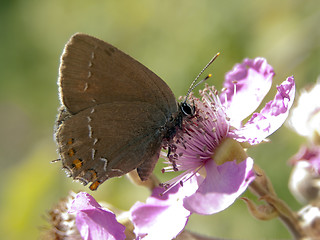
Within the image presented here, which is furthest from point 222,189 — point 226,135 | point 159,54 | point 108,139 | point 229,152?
point 159,54

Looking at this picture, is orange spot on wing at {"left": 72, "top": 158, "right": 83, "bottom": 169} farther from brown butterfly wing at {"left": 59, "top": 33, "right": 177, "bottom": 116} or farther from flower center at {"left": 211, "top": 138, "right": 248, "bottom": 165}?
flower center at {"left": 211, "top": 138, "right": 248, "bottom": 165}

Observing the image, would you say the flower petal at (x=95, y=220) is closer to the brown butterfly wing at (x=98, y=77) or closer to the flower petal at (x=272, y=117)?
the brown butterfly wing at (x=98, y=77)

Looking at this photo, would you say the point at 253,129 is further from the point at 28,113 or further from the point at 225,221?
the point at 28,113

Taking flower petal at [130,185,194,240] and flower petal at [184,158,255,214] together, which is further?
flower petal at [130,185,194,240]

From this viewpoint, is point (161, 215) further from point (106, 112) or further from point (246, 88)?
point (246, 88)

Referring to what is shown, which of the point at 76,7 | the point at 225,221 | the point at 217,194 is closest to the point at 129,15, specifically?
the point at 76,7

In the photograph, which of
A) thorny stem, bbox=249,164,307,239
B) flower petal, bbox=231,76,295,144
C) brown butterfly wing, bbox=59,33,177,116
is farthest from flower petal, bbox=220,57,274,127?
brown butterfly wing, bbox=59,33,177,116
